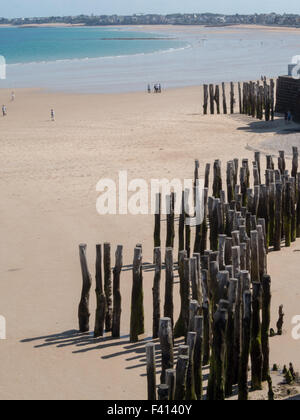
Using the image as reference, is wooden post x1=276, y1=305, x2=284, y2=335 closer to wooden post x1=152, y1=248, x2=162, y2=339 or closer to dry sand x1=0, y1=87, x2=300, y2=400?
dry sand x1=0, y1=87, x2=300, y2=400

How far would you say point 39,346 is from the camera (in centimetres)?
941

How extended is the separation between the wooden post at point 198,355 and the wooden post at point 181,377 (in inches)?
13.7

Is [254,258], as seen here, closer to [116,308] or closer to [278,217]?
[116,308]

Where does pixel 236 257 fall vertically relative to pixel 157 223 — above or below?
above

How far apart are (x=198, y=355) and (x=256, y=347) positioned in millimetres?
943

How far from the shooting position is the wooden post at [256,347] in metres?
8.16

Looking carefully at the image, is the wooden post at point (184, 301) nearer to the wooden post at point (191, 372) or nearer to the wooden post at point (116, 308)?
the wooden post at point (116, 308)

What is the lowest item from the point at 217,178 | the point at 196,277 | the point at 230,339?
the point at 230,339

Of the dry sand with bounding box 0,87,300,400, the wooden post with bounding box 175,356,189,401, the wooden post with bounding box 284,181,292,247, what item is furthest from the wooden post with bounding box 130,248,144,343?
the wooden post with bounding box 284,181,292,247

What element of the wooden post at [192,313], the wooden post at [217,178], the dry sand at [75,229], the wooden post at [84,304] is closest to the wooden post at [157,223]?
the dry sand at [75,229]

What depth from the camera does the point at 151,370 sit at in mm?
7168

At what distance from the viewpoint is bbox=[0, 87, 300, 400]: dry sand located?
344 inches

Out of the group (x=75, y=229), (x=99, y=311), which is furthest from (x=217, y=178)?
(x=99, y=311)

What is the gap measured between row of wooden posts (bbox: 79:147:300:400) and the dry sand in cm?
52
